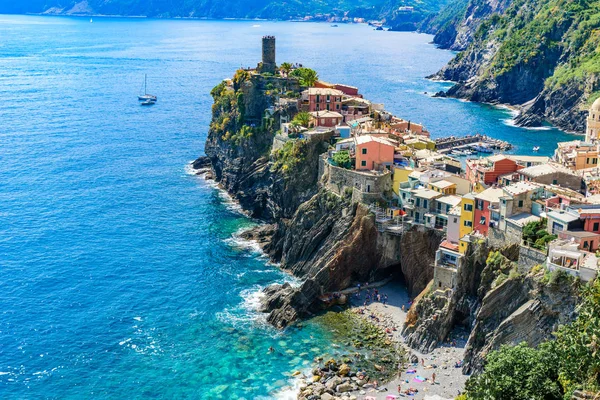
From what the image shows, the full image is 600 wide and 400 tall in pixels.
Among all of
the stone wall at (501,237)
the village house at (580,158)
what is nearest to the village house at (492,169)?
the village house at (580,158)

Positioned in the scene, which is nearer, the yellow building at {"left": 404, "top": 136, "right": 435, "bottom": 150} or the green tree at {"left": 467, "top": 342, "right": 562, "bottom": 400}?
the green tree at {"left": 467, "top": 342, "right": 562, "bottom": 400}

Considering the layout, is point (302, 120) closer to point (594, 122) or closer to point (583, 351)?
point (594, 122)

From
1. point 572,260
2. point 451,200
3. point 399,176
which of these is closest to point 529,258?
point 572,260

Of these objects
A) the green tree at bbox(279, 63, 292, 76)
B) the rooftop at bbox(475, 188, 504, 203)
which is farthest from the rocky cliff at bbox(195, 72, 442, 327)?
the rooftop at bbox(475, 188, 504, 203)

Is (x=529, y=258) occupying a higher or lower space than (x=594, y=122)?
lower

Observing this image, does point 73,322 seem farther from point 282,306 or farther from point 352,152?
point 352,152

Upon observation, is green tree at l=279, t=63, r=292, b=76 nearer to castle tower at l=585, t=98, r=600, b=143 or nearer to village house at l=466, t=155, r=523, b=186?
village house at l=466, t=155, r=523, b=186
